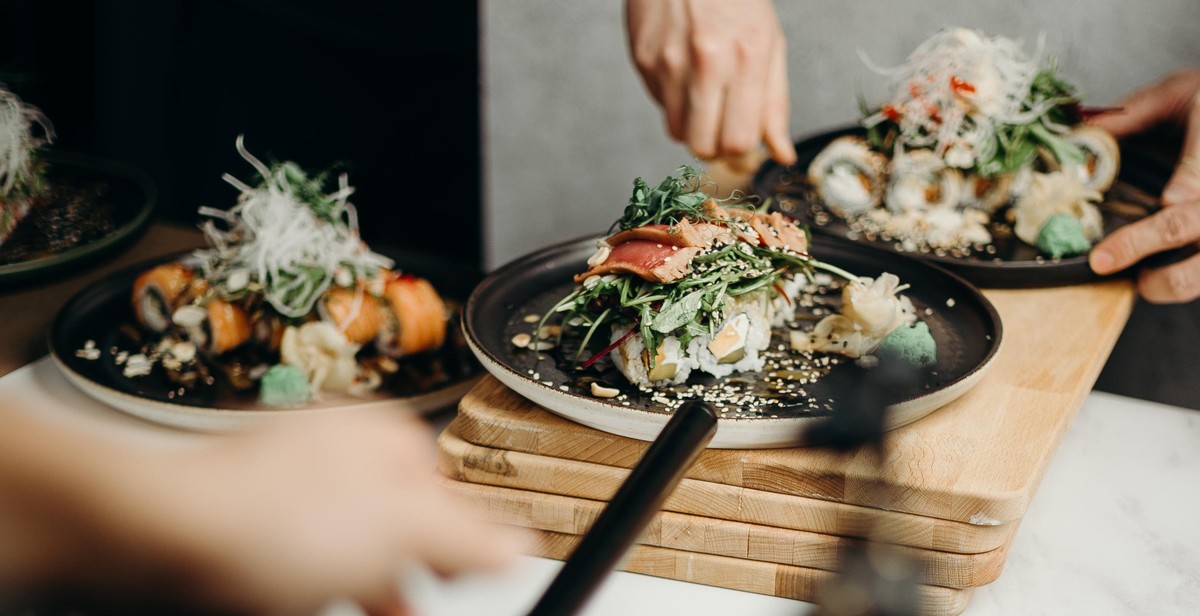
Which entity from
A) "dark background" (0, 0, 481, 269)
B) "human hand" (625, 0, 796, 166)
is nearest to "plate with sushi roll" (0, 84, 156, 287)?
"dark background" (0, 0, 481, 269)

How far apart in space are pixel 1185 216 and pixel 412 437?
1593 millimetres

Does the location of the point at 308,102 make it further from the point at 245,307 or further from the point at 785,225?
the point at 785,225

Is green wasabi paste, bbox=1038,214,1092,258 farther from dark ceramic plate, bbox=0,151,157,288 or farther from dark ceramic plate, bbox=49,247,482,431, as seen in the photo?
dark ceramic plate, bbox=0,151,157,288

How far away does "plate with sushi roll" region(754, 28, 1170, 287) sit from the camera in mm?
1998

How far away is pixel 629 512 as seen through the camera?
669 millimetres

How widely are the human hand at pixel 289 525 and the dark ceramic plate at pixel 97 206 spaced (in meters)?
1.31

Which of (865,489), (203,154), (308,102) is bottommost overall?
(203,154)

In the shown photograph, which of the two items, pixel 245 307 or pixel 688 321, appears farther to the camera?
pixel 245 307

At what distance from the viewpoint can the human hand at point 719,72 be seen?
5.78 feet

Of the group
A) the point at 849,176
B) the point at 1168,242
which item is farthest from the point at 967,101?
the point at 1168,242

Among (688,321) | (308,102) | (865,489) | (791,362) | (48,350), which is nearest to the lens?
(865,489)

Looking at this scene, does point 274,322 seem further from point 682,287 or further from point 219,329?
point 682,287

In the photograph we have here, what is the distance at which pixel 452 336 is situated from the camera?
1820 millimetres

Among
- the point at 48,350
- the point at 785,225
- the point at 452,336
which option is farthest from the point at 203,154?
the point at 785,225
